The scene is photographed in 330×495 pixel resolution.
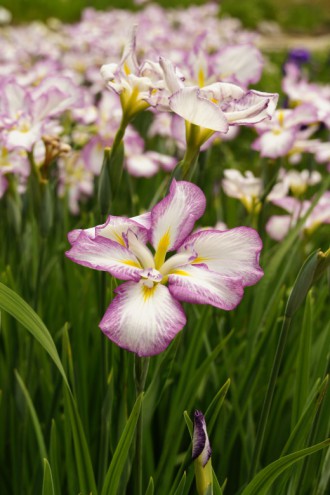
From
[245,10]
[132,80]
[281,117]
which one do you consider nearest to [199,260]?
[132,80]

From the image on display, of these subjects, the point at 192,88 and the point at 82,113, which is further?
the point at 82,113

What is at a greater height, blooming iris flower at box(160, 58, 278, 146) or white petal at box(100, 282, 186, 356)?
blooming iris flower at box(160, 58, 278, 146)

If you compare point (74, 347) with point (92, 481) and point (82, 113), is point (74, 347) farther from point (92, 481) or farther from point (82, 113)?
point (82, 113)

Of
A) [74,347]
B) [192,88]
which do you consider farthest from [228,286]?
[74,347]

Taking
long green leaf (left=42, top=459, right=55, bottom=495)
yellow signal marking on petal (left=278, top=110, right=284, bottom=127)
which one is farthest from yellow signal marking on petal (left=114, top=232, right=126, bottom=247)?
yellow signal marking on petal (left=278, top=110, right=284, bottom=127)

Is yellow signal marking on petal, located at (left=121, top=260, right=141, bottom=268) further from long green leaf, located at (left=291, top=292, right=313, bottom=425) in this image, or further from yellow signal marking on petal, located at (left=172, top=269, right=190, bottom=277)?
long green leaf, located at (left=291, top=292, right=313, bottom=425)

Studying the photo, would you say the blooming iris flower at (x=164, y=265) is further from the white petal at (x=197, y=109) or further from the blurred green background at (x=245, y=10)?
the blurred green background at (x=245, y=10)

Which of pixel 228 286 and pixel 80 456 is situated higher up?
pixel 228 286

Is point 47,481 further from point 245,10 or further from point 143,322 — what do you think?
point 245,10
